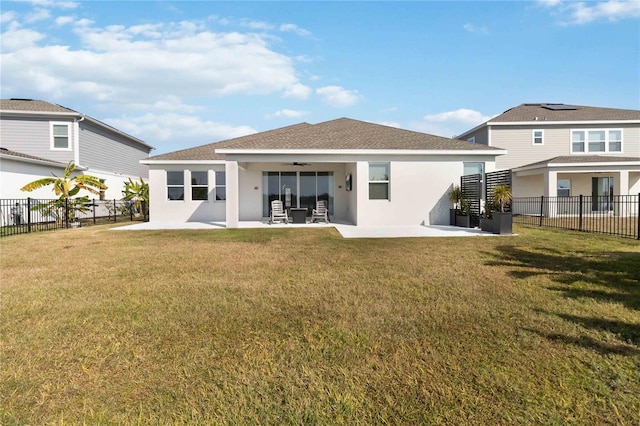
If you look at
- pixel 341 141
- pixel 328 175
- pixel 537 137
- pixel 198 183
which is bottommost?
pixel 198 183

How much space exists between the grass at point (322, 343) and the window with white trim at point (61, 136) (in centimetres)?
1759

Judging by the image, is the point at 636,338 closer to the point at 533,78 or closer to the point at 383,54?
the point at 383,54

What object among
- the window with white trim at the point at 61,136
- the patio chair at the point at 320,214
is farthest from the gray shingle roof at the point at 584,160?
the window with white trim at the point at 61,136

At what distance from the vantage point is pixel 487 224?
12789 mm

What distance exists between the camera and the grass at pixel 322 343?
7.89 ft

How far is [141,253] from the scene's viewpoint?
336 inches

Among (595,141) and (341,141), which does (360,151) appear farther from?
(595,141)

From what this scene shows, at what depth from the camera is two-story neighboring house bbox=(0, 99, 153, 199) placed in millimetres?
17141

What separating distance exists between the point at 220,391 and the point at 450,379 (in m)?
1.82

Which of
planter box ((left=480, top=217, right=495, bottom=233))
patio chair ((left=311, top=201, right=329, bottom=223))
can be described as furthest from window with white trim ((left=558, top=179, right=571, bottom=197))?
patio chair ((left=311, top=201, right=329, bottom=223))

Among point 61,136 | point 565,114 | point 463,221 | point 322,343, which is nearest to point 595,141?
point 565,114

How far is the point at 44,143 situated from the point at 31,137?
2.70 ft

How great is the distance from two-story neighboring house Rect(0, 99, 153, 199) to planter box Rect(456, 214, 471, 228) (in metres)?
21.0

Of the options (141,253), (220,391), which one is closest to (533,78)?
(141,253)
